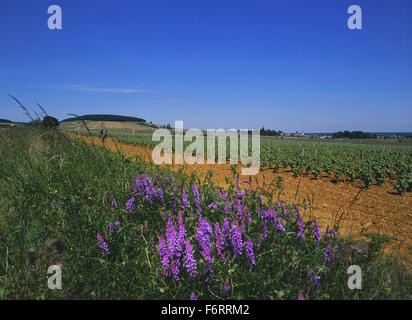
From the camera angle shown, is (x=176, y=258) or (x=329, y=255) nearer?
(x=176, y=258)

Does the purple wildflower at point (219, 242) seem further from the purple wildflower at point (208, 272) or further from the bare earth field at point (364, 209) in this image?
the bare earth field at point (364, 209)

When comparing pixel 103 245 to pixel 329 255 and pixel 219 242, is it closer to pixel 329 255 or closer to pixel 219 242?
pixel 219 242

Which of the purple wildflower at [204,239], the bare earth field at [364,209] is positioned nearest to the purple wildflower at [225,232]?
the purple wildflower at [204,239]

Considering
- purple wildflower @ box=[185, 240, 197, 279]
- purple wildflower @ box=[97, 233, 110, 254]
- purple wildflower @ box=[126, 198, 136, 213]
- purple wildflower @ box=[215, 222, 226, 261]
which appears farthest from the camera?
purple wildflower @ box=[126, 198, 136, 213]

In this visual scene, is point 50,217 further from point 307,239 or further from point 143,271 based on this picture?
point 307,239

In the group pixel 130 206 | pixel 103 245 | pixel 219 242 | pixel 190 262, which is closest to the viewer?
pixel 190 262

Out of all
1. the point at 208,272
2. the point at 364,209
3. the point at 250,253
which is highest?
the point at 250,253

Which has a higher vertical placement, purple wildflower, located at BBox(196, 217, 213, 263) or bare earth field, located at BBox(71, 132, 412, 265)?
purple wildflower, located at BBox(196, 217, 213, 263)

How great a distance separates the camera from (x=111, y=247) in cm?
180

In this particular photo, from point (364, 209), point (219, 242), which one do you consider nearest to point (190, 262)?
point (219, 242)

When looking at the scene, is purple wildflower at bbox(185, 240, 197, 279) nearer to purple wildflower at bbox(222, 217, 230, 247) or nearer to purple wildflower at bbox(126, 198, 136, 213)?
purple wildflower at bbox(222, 217, 230, 247)

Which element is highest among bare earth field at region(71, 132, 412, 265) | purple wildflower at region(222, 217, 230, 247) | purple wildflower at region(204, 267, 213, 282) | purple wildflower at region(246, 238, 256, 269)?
purple wildflower at region(222, 217, 230, 247)

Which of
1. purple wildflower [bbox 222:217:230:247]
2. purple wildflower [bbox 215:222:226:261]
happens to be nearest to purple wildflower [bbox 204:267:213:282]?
purple wildflower [bbox 215:222:226:261]
